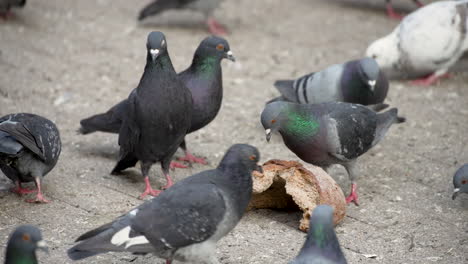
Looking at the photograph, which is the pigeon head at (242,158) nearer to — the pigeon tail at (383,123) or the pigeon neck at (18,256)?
the pigeon neck at (18,256)

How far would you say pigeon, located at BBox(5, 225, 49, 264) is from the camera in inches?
135

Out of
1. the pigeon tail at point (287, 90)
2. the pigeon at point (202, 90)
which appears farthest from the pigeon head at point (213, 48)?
the pigeon tail at point (287, 90)

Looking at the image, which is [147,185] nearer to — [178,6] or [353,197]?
[353,197]

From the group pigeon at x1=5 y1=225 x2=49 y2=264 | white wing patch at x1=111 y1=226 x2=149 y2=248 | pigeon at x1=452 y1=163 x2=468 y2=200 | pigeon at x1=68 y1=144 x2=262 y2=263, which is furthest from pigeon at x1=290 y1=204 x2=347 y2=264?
pigeon at x1=452 y1=163 x2=468 y2=200

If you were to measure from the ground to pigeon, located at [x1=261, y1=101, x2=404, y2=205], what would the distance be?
15.2 inches

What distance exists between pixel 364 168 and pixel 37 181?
2.52 m

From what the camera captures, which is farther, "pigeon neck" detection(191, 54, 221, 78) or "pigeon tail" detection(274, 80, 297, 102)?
"pigeon tail" detection(274, 80, 297, 102)

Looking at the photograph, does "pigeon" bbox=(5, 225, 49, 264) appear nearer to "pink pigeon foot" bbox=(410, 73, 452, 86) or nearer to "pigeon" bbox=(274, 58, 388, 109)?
"pigeon" bbox=(274, 58, 388, 109)

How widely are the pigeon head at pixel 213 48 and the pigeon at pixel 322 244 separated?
2355 millimetres

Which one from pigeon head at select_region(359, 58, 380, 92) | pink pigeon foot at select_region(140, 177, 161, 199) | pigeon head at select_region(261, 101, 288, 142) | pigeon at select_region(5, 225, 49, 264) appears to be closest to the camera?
pigeon at select_region(5, 225, 49, 264)

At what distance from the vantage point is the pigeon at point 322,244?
140 inches

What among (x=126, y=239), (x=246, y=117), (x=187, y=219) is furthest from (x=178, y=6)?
(x=126, y=239)

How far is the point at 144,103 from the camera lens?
504cm

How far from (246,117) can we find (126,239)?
127 inches
